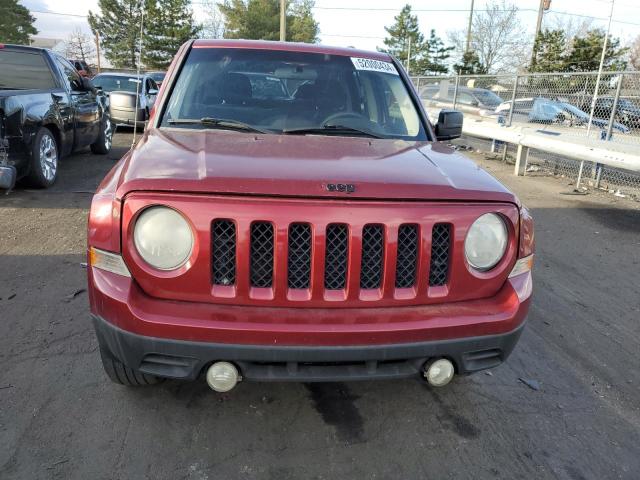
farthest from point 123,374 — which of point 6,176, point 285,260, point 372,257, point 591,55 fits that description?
point 591,55

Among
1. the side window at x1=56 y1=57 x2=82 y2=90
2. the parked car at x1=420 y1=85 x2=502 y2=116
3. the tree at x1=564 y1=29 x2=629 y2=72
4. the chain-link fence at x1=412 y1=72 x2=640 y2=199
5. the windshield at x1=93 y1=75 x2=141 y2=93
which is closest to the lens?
the side window at x1=56 y1=57 x2=82 y2=90

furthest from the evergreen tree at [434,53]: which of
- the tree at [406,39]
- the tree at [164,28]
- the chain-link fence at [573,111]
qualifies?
the chain-link fence at [573,111]

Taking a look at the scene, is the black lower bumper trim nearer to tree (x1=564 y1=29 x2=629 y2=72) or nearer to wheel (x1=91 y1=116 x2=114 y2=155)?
wheel (x1=91 y1=116 x2=114 y2=155)

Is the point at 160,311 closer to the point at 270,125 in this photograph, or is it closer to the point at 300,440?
the point at 300,440

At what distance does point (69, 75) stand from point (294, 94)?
6.30 metres

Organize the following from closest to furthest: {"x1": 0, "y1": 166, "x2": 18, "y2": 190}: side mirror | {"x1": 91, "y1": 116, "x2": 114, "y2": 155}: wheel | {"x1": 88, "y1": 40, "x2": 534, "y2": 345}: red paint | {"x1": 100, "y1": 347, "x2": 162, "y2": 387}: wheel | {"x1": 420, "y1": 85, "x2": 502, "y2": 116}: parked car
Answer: {"x1": 88, "y1": 40, "x2": 534, "y2": 345}: red paint → {"x1": 100, "y1": 347, "x2": 162, "y2": 387}: wheel → {"x1": 0, "y1": 166, "x2": 18, "y2": 190}: side mirror → {"x1": 91, "y1": 116, "x2": 114, "y2": 155}: wheel → {"x1": 420, "y1": 85, "x2": 502, "y2": 116}: parked car

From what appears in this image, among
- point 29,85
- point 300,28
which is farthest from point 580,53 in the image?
point 300,28

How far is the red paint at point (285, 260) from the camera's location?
2.12 meters

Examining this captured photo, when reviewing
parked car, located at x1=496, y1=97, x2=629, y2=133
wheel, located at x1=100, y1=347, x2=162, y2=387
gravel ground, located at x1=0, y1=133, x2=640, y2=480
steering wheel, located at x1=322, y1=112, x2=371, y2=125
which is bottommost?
gravel ground, located at x1=0, y1=133, x2=640, y2=480

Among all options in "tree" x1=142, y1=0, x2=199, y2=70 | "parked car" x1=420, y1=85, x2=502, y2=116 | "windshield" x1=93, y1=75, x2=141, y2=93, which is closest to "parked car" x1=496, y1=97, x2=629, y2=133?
"parked car" x1=420, y1=85, x2=502, y2=116

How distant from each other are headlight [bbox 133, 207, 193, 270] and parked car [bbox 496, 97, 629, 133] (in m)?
8.37

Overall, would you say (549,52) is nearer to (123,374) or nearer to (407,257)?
(407,257)

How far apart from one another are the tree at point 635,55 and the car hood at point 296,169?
131 feet

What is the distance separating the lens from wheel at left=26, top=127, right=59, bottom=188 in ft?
22.2
